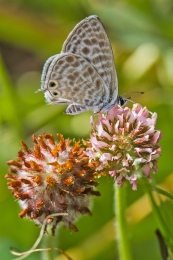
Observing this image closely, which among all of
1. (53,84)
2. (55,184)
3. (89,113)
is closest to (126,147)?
(55,184)

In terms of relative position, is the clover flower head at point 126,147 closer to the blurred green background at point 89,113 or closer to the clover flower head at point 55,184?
the clover flower head at point 55,184

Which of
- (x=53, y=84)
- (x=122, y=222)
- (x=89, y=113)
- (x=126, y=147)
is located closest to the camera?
(x=126, y=147)

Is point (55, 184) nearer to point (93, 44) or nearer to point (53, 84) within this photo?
point (53, 84)

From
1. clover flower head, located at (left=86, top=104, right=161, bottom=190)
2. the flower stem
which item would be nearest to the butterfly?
clover flower head, located at (left=86, top=104, right=161, bottom=190)

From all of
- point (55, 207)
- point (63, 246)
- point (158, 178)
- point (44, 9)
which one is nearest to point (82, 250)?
point (63, 246)

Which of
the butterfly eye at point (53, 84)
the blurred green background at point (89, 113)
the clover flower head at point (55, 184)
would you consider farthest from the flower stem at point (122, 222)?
the blurred green background at point (89, 113)
